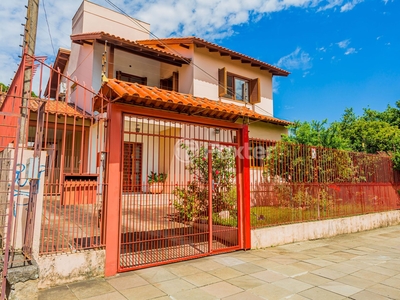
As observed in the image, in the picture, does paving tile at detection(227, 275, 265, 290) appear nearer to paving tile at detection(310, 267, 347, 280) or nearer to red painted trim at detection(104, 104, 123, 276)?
paving tile at detection(310, 267, 347, 280)

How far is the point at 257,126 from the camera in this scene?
1352 centimetres

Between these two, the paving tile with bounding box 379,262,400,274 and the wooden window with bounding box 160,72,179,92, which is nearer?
the paving tile with bounding box 379,262,400,274

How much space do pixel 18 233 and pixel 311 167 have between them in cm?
690

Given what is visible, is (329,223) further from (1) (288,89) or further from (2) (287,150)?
(1) (288,89)

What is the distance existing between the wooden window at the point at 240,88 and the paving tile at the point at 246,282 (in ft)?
34.2

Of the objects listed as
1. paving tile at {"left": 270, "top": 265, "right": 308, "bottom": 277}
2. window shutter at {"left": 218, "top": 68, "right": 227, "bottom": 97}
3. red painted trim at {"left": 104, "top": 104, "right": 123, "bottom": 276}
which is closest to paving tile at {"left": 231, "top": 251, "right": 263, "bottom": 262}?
paving tile at {"left": 270, "top": 265, "right": 308, "bottom": 277}

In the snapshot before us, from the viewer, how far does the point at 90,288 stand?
3.88 m

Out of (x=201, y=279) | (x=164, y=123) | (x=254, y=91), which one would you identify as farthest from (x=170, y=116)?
(x=254, y=91)

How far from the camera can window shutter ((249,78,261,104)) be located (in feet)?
47.4

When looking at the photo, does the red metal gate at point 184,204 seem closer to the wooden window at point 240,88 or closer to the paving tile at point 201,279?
→ the paving tile at point 201,279

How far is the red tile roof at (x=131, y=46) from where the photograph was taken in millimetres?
11258

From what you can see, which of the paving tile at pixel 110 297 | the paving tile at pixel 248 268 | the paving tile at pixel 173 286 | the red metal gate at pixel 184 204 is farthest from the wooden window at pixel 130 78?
the paving tile at pixel 110 297

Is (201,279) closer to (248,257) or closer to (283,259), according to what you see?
(248,257)

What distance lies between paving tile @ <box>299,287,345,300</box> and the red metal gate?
85.3 inches
